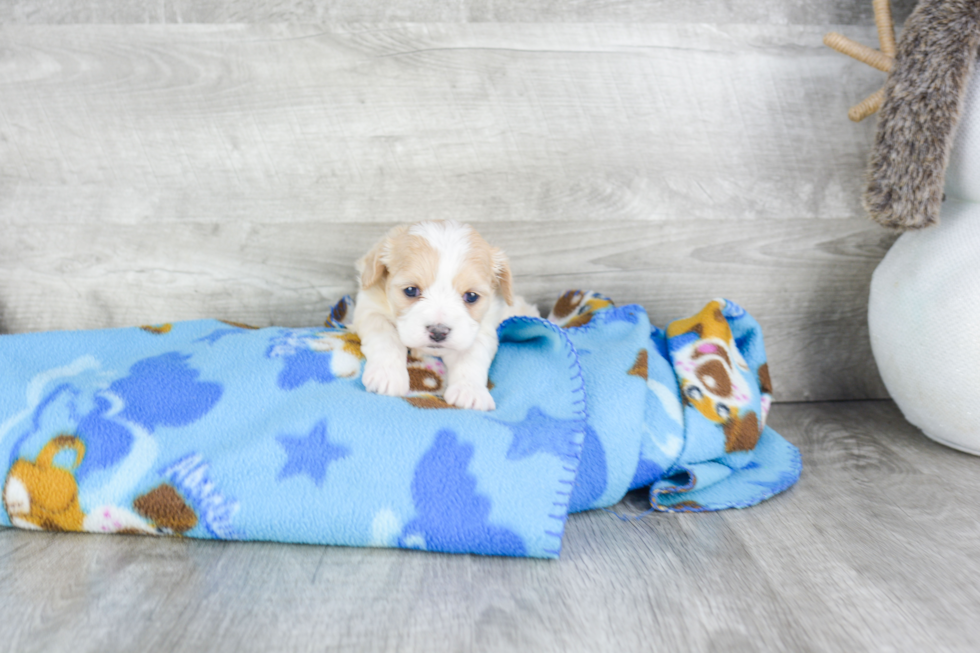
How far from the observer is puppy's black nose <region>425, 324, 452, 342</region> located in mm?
1354

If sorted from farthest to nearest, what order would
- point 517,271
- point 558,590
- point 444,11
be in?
point 517,271 < point 444,11 < point 558,590

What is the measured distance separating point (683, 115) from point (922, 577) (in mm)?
1241

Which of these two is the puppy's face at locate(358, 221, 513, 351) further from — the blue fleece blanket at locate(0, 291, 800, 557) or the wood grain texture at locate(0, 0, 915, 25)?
the wood grain texture at locate(0, 0, 915, 25)

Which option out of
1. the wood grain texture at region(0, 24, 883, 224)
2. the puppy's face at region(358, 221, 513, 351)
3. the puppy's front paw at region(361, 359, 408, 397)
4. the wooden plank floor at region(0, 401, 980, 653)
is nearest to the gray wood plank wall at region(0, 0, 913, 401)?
the wood grain texture at region(0, 24, 883, 224)

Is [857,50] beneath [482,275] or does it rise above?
above

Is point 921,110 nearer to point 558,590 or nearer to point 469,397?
point 469,397

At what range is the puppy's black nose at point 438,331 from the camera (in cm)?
135

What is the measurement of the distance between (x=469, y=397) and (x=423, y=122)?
819mm

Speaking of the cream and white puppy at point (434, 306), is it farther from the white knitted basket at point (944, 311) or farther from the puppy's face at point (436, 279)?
the white knitted basket at point (944, 311)

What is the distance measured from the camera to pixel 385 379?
1374 millimetres

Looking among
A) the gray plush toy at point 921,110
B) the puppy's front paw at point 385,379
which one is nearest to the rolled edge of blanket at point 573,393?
the puppy's front paw at point 385,379

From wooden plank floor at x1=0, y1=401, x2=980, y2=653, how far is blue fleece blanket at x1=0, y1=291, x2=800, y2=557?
5 cm

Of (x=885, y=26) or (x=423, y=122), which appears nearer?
(x=885, y=26)

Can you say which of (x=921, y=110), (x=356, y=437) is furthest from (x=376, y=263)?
(x=921, y=110)
